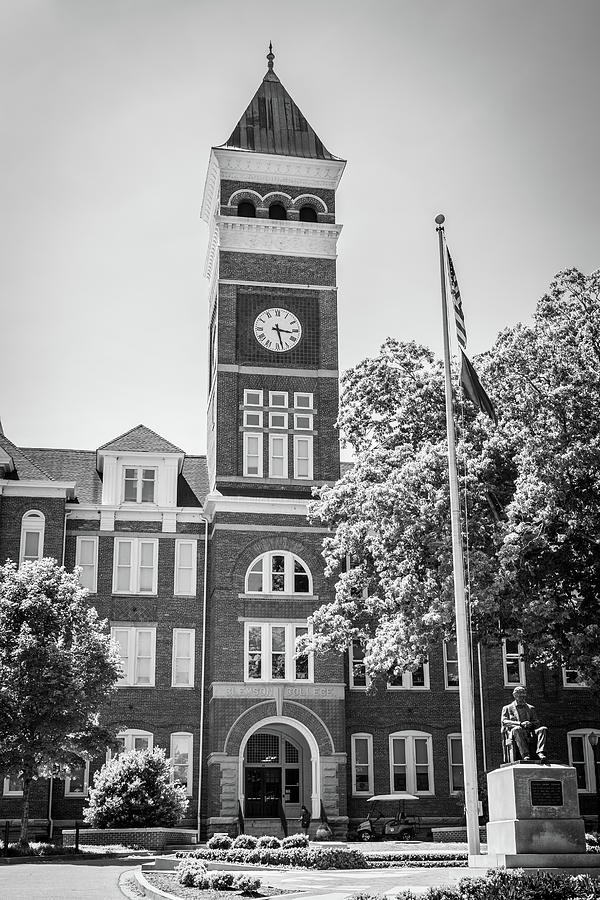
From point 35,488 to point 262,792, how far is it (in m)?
15.3

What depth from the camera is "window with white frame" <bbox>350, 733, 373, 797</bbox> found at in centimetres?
4291

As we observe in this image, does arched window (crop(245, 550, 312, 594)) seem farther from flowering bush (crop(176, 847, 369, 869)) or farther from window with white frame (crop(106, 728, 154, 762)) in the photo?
flowering bush (crop(176, 847, 369, 869))

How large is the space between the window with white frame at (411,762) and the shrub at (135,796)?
9.99m

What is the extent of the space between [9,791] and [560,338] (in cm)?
2640

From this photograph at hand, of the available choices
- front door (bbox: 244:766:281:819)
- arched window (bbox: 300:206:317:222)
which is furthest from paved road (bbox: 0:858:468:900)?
arched window (bbox: 300:206:317:222)

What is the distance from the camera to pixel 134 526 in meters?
45.0

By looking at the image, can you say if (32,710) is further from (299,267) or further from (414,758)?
(299,267)

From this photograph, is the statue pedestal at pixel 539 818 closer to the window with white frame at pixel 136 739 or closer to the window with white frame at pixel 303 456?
the window with white frame at pixel 136 739

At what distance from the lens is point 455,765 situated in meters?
43.9

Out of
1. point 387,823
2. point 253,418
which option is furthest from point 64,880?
point 253,418

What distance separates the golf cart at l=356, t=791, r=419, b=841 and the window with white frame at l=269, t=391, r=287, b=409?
1597 centimetres

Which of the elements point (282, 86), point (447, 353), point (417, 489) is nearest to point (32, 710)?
point (417, 489)

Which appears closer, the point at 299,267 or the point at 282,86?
the point at 299,267

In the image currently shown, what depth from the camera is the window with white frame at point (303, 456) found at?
1738 inches
